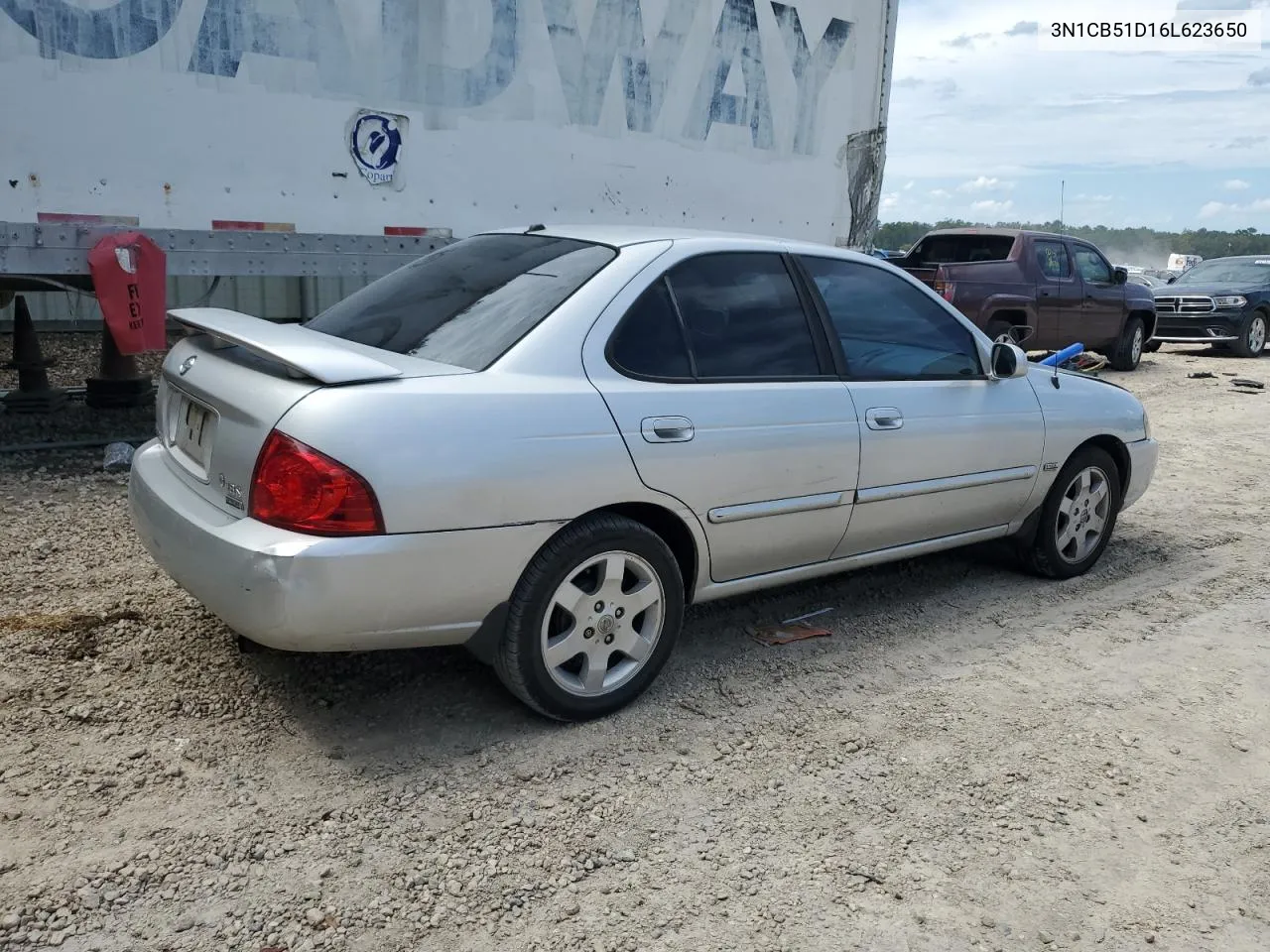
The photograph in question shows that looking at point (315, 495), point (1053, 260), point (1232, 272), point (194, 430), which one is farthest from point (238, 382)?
point (1232, 272)

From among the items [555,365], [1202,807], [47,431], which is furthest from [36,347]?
[1202,807]

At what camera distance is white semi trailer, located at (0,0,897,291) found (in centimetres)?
555

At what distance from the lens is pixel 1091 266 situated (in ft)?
43.7

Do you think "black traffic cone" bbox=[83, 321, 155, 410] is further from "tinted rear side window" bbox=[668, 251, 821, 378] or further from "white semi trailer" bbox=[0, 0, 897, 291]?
"tinted rear side window" bbox=[668, 251, 821, 378]

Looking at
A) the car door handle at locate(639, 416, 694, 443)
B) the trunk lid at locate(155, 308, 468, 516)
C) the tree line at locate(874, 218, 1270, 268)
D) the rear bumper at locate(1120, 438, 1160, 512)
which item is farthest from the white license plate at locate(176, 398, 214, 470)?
the tree line at locate(874, 218, 1270, 268)

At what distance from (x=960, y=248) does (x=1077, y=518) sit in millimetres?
7920

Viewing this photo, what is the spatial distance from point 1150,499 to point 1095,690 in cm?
342

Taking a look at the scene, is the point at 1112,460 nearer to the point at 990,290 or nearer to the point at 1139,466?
the point at 1139,466

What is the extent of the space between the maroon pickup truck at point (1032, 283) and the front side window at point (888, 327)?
726cm

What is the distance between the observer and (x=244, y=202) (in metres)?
6.10

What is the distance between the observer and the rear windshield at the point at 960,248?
1227 cm

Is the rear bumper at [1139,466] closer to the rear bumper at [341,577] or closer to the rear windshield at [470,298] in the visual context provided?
the rear windshield at [470,298]

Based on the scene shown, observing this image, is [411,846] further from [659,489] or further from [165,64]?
[165,64]

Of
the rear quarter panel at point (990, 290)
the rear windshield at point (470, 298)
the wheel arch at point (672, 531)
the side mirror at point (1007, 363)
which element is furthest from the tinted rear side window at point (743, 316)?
the rear quarter panel at point (990, 290)
